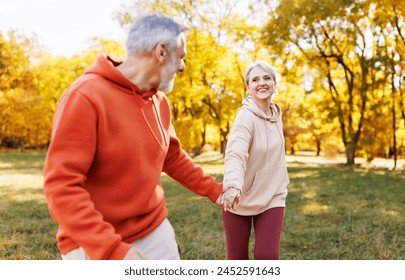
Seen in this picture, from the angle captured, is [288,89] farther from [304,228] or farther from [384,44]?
[304,228]

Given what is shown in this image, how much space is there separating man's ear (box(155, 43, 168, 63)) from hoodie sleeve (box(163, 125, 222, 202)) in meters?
0.60

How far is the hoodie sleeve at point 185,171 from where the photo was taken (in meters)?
2.61

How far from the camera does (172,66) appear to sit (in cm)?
214

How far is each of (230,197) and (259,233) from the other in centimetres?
68

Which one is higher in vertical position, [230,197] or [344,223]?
[230,197]

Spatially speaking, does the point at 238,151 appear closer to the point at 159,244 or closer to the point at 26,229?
the point at 159,244

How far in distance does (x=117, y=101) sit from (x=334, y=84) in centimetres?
2071

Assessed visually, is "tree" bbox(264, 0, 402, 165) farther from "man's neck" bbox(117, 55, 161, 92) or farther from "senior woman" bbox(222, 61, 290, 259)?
"man's neck" bbox(117, 55, 161, 92)

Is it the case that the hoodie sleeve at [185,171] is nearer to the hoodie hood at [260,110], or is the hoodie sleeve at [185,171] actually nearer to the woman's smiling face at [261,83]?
the hoodie hood at [260,110]

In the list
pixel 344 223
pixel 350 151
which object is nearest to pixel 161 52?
pixel 344 223

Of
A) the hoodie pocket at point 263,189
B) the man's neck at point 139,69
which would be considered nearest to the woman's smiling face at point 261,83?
the hoodie pocket at point 263,189
